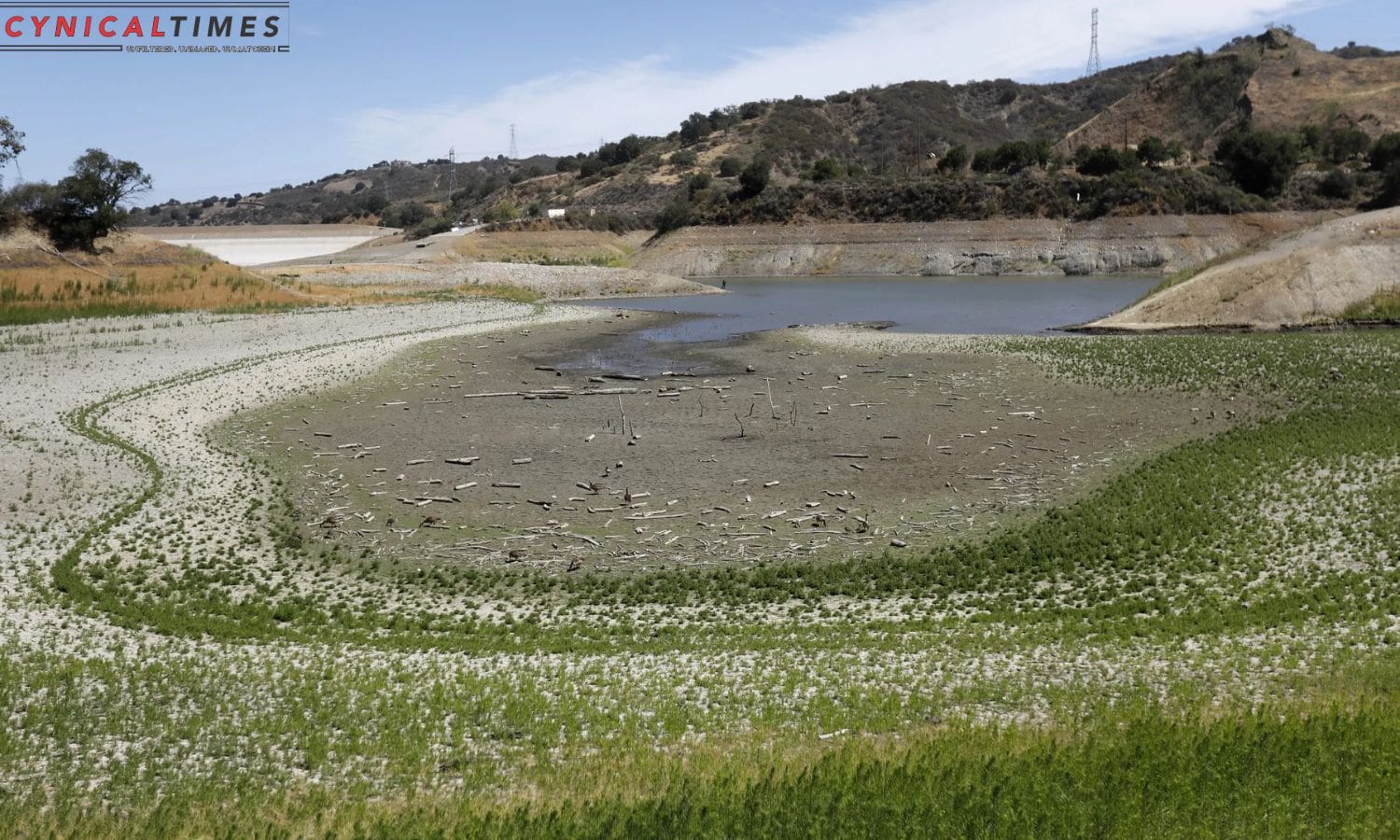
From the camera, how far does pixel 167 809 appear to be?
8383mm

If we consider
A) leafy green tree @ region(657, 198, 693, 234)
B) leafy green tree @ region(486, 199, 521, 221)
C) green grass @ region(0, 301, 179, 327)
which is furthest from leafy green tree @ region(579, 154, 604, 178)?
green grass @ region(0, 301, 179, 327)

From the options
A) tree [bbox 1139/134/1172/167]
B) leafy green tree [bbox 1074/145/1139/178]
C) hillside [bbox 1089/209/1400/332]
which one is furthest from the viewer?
tree [bbox 1139/134/1172/167]

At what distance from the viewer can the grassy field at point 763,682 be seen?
26.3 ft

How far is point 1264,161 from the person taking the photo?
9031 centimetres

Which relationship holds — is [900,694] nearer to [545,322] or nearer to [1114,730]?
[1114,730]

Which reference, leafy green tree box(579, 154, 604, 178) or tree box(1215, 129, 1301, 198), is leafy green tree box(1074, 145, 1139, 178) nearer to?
tree box(1215, 129, 1301, 198)

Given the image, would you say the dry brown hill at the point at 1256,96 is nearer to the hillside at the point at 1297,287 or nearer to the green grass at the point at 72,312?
the hillside at the point at 1297,287

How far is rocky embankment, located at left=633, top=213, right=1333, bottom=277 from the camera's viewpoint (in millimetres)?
85062

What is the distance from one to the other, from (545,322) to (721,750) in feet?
138

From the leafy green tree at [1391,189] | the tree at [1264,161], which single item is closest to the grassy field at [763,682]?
the leafy green tree at [1391,189]

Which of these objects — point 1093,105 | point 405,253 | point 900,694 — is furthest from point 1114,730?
point 1093,105

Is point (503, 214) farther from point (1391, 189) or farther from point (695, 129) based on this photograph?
point (1391, 189)

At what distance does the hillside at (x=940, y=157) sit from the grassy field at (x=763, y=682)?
267 ft

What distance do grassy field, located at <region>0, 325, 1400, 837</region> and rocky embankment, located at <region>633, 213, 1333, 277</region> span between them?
7051 cm
